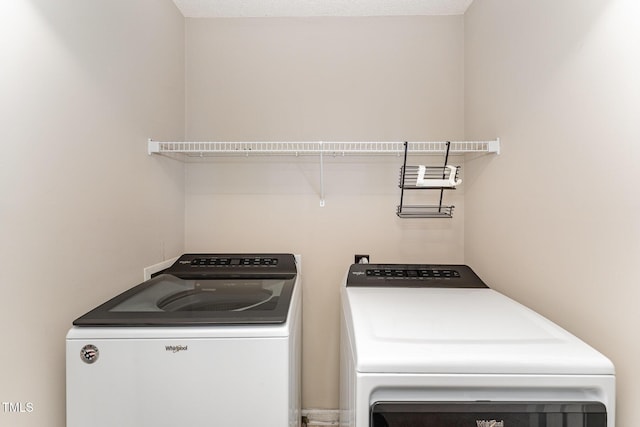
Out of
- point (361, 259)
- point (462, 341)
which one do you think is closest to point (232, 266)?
point (361, 259)

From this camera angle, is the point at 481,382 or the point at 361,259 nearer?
the point at 481,382

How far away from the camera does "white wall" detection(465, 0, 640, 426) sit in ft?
3.08

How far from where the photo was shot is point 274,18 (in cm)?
209

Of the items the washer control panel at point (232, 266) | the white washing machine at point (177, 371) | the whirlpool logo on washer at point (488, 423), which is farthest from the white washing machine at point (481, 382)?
the washer control panel at point (232, 266)

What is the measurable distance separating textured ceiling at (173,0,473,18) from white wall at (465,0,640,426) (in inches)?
14.7

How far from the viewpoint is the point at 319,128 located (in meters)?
2.10

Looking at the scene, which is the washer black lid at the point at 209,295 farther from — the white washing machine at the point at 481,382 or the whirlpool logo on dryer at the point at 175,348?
the white washing machine at the point at 481,382

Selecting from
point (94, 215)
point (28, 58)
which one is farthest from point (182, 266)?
point (28, 58)

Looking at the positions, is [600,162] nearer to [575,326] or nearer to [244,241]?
[575,326]

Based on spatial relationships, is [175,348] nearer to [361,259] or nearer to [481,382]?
[481,382]


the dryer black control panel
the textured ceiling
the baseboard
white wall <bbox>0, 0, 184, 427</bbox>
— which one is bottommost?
the baseboard

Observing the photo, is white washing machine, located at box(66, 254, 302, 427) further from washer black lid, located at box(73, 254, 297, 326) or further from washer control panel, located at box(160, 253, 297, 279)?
washer control panel, located at box(160, 253, 297, 279)

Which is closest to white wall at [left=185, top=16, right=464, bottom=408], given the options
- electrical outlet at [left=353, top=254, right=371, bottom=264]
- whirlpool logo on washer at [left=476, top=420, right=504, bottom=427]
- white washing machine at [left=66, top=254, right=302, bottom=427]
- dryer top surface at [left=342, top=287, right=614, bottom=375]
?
electrical outlet at [left=353, top=254, right=371, bottom=264]

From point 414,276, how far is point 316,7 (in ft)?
5.29
